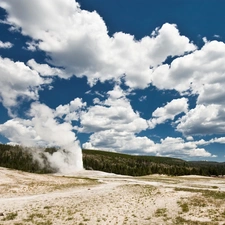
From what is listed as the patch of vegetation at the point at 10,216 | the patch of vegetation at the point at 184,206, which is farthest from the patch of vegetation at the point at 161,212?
the patch of vegetation at the point at 10,216

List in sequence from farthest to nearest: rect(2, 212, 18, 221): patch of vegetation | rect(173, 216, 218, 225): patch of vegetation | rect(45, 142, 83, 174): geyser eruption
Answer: rect(45, 142, 83, 174): geyser eruption
rect(2, 212, 18, 221): patch of vegetation
rect(173, 216, 218, 225): patch of vegetation

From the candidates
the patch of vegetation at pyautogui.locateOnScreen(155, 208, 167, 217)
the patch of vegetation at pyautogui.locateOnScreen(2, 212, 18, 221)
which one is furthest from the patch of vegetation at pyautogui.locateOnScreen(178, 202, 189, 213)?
the patch of vegetation at pyautogui.locateOnScreen(2, 212, 18, 221)

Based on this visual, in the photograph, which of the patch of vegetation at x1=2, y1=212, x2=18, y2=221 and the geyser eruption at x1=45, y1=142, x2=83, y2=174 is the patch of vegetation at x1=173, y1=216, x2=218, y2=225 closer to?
the patch of vegetation at x1=2, y1=212, x2=18, y2=221

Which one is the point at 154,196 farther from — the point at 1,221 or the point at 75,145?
the point at 75,145

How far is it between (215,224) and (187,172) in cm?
16810

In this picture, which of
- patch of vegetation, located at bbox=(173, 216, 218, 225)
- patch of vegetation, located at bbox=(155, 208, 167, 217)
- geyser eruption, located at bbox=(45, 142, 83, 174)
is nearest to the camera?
patch of vegetation, located at bbox=(173, 216, 218, 225)

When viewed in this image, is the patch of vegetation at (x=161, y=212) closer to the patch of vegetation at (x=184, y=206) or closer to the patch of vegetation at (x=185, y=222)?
the patch of vegetation at (x=184, y=206)

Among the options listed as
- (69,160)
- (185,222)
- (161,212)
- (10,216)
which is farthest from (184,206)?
(69,160)

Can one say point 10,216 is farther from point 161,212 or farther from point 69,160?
point 69,160

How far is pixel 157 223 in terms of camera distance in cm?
2792

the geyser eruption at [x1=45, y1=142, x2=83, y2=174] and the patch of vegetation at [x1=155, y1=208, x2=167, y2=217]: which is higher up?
the geyser eruption at [x1=45, y1=142, x2=83, y2=174]

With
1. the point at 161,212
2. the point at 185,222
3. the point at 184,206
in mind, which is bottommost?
the point at 185,222

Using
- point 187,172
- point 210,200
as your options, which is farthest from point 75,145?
point 210,200

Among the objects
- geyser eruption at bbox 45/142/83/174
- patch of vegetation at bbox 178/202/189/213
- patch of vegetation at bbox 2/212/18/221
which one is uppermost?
geyser eruption at bbox 45/142/83/174
